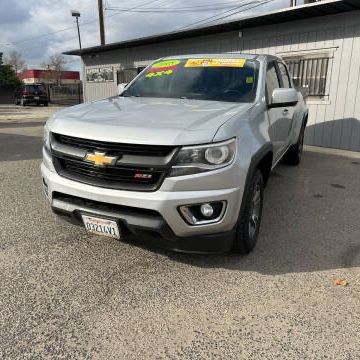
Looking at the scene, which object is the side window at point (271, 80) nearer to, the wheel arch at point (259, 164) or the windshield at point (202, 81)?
the windshield at point (202, 81)

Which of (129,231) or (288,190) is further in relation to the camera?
(288,190)

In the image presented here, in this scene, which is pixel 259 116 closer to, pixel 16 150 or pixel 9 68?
pixel 16 150

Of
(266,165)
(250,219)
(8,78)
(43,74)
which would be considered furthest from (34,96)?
(43,74)

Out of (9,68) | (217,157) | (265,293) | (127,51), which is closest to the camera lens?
(217,157)

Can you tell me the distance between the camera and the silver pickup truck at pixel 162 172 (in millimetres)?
2658

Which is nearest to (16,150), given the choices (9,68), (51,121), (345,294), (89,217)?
(51,121)

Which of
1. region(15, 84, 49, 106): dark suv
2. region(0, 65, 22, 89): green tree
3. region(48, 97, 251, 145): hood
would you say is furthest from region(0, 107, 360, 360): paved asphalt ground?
region(0, 65, 22, 89): green tree

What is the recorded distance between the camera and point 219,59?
4.36 m

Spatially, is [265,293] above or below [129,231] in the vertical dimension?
below

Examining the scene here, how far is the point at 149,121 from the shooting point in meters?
2.89

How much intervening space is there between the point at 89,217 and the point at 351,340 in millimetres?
1957

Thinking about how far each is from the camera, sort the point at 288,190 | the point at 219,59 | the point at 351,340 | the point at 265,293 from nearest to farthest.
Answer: the point at 351,340
the point at 265,293
the point at 219,59
the point at 288,190

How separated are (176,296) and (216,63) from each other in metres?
2.64

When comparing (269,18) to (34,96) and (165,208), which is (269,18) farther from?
(34,96)
